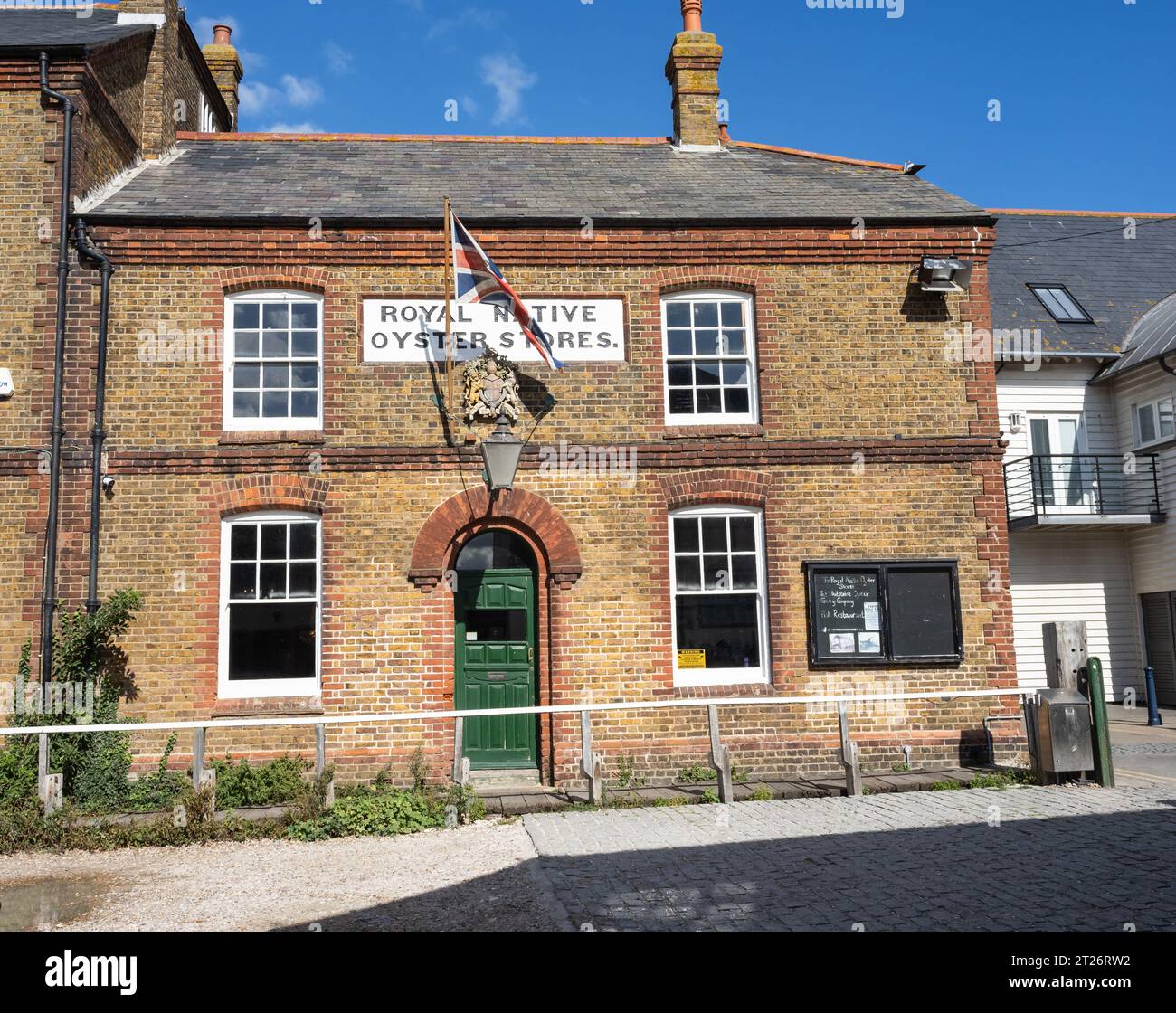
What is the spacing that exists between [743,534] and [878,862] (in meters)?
5.05

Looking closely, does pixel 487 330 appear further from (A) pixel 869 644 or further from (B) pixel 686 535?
(A) pixel 869 644

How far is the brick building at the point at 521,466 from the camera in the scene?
1072cm

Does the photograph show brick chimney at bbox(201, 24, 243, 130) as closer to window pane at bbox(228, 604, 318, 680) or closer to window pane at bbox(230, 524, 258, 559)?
Answer: window pane at bbox(230, 524, 258, 559)

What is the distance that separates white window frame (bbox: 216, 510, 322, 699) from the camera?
10688 mm

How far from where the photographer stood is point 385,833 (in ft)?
27.8

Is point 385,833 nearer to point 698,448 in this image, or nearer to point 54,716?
point 54,716

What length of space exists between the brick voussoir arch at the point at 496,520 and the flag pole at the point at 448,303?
1.11 meters

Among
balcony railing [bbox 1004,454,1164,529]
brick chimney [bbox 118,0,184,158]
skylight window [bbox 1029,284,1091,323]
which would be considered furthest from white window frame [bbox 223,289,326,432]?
skylight window [bbox 1029,284,1091,323]

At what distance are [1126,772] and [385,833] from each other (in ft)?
25.7

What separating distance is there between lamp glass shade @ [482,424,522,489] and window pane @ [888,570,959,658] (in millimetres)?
4546

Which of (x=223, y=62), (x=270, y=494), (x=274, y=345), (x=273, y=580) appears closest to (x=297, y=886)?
(x=273, y=580)

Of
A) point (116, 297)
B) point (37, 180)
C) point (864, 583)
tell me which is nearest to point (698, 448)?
point (864, 583)

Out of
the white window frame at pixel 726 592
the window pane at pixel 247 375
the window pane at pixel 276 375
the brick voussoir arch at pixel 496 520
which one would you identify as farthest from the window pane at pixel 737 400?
the window pane at pixel 247 375

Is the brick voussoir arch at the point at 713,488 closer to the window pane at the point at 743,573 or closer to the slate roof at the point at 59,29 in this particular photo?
the window pane at the point at 743,573
